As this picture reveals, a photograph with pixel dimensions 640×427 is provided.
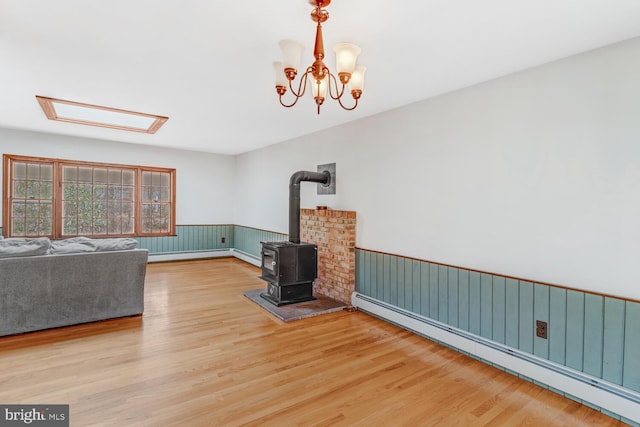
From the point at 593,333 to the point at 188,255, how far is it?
6792mm

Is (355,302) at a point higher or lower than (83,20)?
lower

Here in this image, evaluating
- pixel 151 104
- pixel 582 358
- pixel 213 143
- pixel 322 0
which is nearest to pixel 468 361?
pixel 582 358

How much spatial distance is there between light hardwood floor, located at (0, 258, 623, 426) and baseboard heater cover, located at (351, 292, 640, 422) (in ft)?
0.28

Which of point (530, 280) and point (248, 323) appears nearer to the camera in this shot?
point (530, 280)

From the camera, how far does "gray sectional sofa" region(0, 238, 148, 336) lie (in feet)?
9.98

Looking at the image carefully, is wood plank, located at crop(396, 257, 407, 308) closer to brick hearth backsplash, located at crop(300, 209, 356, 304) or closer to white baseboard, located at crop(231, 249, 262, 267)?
brick hearth backsplash, located at crop(300, 209, 356, 304)

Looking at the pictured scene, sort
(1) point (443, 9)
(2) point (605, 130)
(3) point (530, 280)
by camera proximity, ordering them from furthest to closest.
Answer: (3) point (530, 280)
(2) point (605, 130)
(1) point (443, 9)

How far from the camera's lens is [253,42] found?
2.24m

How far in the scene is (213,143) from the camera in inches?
240

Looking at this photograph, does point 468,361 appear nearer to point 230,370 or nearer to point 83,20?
point 230,370

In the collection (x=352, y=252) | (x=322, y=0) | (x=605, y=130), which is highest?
(x=322, y=0)

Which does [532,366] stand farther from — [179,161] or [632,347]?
[179,161]

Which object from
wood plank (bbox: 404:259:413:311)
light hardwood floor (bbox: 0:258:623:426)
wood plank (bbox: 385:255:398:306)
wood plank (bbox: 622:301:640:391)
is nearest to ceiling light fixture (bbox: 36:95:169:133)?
light hardwood floor (bbox: 0:258:623:426)

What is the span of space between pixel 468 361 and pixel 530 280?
89cm
